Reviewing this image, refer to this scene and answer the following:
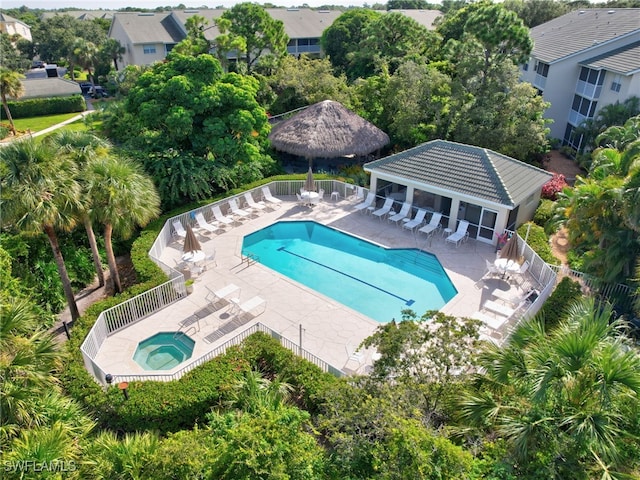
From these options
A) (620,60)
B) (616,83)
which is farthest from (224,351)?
(620,60)

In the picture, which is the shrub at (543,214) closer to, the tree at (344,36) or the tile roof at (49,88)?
the tree at (344,36)

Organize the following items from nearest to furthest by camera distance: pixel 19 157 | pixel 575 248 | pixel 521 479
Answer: pixel 521 479
pixel 19 157
pixel 575 248

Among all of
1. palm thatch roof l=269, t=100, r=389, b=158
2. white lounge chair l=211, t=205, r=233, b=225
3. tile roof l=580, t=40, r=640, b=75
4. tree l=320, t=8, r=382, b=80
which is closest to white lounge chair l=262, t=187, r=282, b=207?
white lounge chair l=211, t=205, r=233, b=225

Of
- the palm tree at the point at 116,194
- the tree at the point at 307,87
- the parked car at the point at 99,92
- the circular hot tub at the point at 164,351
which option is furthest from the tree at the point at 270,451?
the parked car at the point at 99,92

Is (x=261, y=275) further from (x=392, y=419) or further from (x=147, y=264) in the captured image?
(x=392, y=419)

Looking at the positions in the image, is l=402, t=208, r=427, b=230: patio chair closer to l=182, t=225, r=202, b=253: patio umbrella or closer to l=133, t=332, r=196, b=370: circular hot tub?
l=182, t=225, r=202, b=253: patio umbrella

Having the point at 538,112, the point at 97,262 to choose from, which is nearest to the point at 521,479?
the point at 97,262

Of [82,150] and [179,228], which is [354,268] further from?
[82,150]
